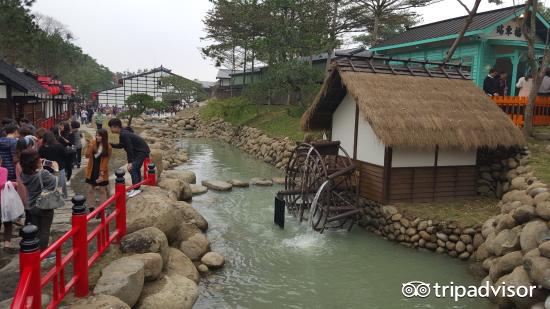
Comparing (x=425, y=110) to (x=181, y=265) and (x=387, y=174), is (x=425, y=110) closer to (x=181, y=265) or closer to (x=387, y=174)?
(x=387, y=174)

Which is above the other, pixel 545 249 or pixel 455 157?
pixel 455 157

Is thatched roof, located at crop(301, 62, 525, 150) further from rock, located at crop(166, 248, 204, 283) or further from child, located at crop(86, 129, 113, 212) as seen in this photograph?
child, located at crop(86, 129, 113, 212)

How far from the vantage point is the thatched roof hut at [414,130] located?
1173 cm

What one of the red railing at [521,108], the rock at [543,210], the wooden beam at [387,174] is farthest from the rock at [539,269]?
the red railing at [521,108]

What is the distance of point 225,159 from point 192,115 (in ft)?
76.3

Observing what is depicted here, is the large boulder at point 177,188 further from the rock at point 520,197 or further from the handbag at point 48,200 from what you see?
the rock at point 520,197

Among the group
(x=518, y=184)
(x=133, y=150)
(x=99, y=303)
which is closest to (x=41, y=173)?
(x=99, y=303)

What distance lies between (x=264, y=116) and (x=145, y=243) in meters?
27.1

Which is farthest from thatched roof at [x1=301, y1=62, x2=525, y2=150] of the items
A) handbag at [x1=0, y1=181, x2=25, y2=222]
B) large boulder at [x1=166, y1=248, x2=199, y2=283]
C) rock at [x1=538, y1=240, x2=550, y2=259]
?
handbag at [x1=0, y1=181, x2=25, y2=222]

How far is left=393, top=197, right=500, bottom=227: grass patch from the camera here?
1098cm

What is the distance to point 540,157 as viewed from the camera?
12281 millimetres

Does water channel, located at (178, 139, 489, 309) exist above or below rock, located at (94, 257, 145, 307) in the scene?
below

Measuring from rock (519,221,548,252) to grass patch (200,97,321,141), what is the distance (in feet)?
56.2

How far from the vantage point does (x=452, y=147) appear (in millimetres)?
12312
